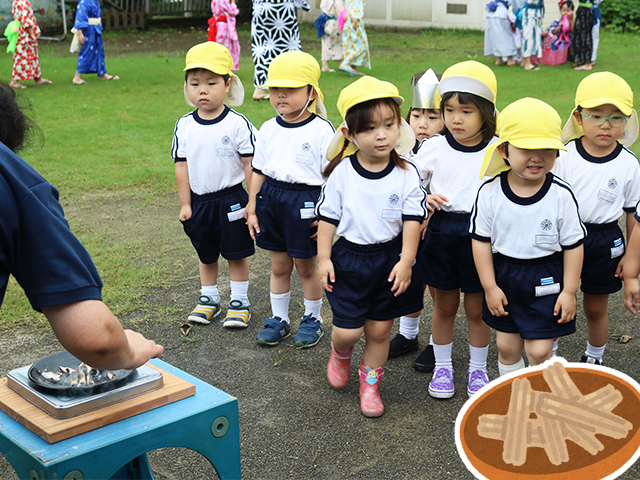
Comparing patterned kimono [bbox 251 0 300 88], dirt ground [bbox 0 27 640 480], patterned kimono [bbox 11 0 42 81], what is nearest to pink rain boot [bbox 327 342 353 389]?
dirt ground [bbox 0 27 640 480]

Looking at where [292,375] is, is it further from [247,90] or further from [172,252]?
[247,90]

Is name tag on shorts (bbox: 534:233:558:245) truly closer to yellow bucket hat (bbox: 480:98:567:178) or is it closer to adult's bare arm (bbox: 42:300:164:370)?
yellow bucket hat (bbox: 480:98:567:178)

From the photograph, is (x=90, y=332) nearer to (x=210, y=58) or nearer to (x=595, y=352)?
(x=210, y=58)

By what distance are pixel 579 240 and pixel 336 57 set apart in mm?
12352

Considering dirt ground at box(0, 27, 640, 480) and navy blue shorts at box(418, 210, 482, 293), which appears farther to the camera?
navy blue shorts at box(418, 210, 482, 293)

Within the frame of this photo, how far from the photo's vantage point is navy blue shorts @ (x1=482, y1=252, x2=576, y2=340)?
112 inches

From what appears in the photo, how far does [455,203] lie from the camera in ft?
10.6

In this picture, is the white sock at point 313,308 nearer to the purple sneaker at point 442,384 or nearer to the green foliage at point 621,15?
the purple sneaker at point 442,384

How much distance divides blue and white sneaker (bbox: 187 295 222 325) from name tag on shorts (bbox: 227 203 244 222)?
54cm

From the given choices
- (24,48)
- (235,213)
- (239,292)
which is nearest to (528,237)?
(235,213)

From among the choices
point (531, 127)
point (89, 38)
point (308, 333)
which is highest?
point (89, 38)

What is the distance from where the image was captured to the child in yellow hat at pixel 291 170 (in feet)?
12.1

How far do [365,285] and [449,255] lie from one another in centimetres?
48

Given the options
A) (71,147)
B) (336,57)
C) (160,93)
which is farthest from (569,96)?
(71,147)
